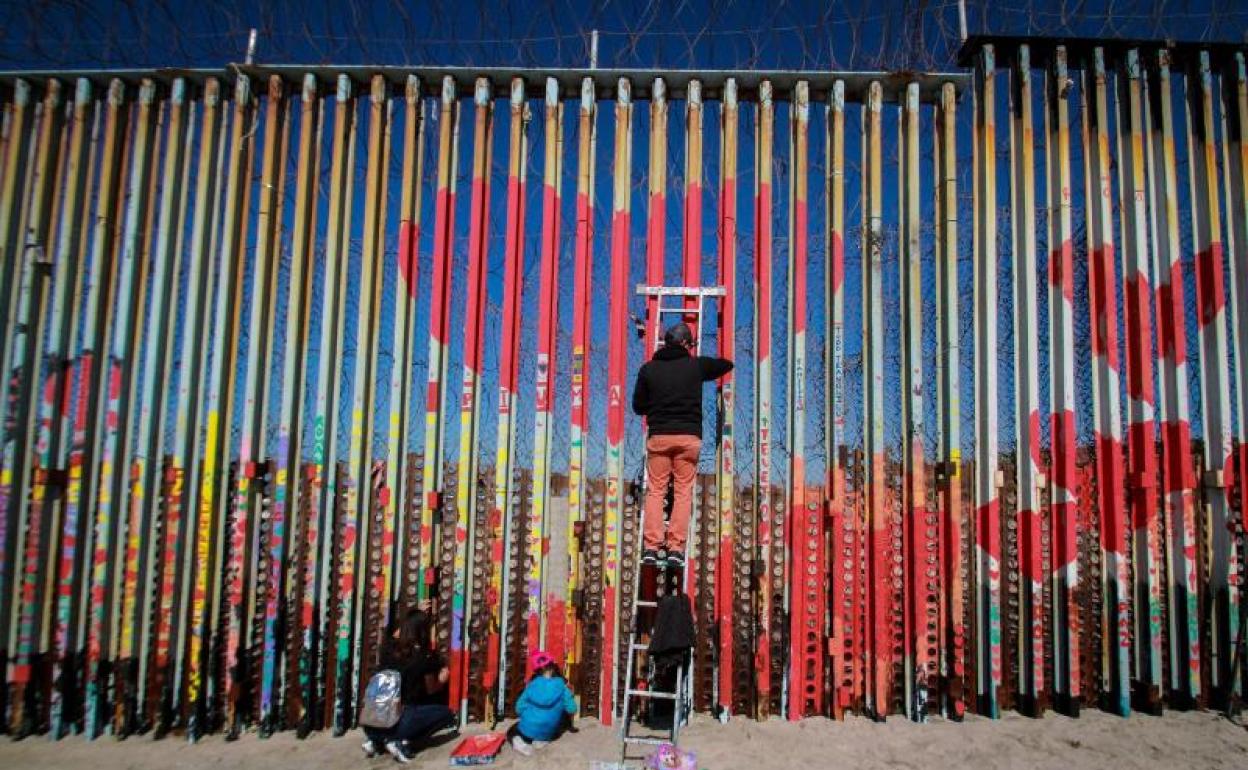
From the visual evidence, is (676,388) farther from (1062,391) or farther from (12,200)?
(12,200)

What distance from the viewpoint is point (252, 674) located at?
229 inches

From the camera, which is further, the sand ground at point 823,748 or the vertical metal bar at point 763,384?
the vertical metal bar at point 763,384

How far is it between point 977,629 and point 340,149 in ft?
19.1

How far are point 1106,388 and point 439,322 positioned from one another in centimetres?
489

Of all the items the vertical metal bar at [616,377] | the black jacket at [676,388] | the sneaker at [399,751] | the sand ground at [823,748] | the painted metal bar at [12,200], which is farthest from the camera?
the painted metal bar at [12,200]

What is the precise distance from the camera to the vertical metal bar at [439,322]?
18.9 ft

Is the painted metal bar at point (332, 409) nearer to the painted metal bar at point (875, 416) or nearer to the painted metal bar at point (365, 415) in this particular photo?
the painted metal bar at point (365, 415)

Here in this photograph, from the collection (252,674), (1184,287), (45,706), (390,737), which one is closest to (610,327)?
(390,737)

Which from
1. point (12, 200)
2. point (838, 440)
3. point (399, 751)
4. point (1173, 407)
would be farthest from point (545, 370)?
point (1173, 407)

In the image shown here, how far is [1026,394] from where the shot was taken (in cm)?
585

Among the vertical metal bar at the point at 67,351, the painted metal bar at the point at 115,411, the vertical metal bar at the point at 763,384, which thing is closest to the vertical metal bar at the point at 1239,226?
the vertical metal bar at the point at 763,384

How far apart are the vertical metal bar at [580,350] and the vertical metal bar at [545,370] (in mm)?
155

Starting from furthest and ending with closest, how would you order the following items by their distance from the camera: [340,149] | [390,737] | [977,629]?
1. [340,149]
2. [977,629]
3. [390,737]

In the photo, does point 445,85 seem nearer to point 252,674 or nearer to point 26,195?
point 26,195
